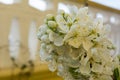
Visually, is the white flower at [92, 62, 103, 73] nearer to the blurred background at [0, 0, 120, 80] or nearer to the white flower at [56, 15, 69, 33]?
the white flower at [56, 15, 69, 33]

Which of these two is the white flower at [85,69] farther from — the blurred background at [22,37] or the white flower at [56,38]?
the blurred background at [22,37]

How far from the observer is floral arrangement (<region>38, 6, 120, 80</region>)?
672mm

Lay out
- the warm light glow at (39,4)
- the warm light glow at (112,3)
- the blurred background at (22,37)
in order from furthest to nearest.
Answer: the warm light glow at (112,3) → the warm light glow at (39,4) → the blurred background at (22,37)

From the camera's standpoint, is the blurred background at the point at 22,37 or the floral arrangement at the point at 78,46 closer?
the floral arrangement at the point at 78,46

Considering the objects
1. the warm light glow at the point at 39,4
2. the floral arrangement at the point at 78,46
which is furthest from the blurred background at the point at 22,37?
the floral arrangement at the point at 78,46

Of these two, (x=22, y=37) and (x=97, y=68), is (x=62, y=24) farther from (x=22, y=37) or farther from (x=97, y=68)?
(x=22, y=37)

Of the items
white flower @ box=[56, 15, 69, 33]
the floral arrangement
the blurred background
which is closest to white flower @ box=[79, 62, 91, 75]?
the floral arrangement

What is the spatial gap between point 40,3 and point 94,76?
175cm

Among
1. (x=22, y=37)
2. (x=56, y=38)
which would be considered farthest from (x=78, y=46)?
(x=22, y=37)

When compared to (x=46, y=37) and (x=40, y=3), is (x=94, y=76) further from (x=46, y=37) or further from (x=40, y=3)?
(x=40, y=3)

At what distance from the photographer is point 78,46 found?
672 mm

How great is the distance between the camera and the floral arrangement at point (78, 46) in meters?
0.67

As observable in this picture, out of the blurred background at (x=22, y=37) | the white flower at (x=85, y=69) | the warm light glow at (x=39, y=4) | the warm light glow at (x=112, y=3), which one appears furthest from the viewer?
the warm light glow at (x=112, y=3)

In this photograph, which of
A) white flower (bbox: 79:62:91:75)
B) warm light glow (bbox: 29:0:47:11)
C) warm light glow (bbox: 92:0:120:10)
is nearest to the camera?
white flower (bbox: 79:62:91:75)
